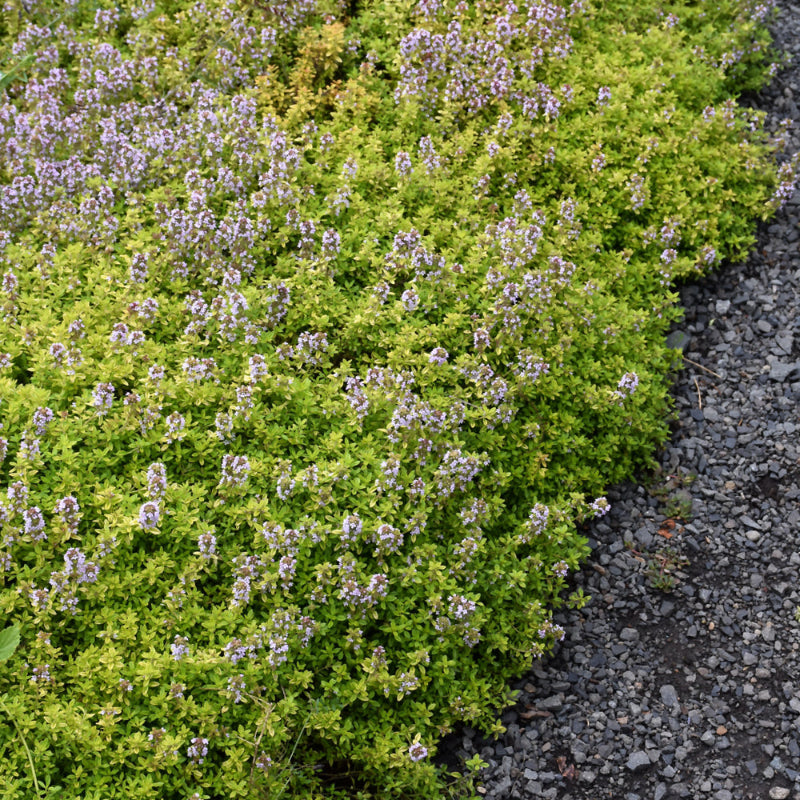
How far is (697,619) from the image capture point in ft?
16.2

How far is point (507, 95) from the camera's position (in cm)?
641

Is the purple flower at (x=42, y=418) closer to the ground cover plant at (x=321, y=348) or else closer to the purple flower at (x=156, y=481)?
the ground cover plant at (x=321, y=348)

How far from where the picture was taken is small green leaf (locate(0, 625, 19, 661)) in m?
3.72

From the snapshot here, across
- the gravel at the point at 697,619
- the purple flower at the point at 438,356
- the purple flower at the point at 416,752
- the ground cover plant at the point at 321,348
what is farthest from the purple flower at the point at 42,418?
the gravel at the point at 697,619

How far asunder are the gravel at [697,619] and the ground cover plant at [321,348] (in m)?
0.26

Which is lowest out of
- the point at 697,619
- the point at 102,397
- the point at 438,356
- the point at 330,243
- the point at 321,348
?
the point at 697,619

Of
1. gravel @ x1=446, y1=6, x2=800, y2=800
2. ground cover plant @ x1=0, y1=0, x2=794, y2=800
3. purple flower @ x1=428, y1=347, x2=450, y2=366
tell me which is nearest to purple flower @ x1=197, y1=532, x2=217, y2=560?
ground cover plant @ x1=0, y1=0, x2=794, y2=800

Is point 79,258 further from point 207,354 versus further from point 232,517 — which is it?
point 232,517

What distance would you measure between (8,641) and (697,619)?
3414 millimetres

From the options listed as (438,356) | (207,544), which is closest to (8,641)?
(207,544)

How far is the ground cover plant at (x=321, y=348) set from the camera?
408 centimetres

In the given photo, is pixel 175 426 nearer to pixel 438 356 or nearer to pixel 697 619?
pixel 438 356

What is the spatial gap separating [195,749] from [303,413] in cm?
169

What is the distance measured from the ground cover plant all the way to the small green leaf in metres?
0.03
